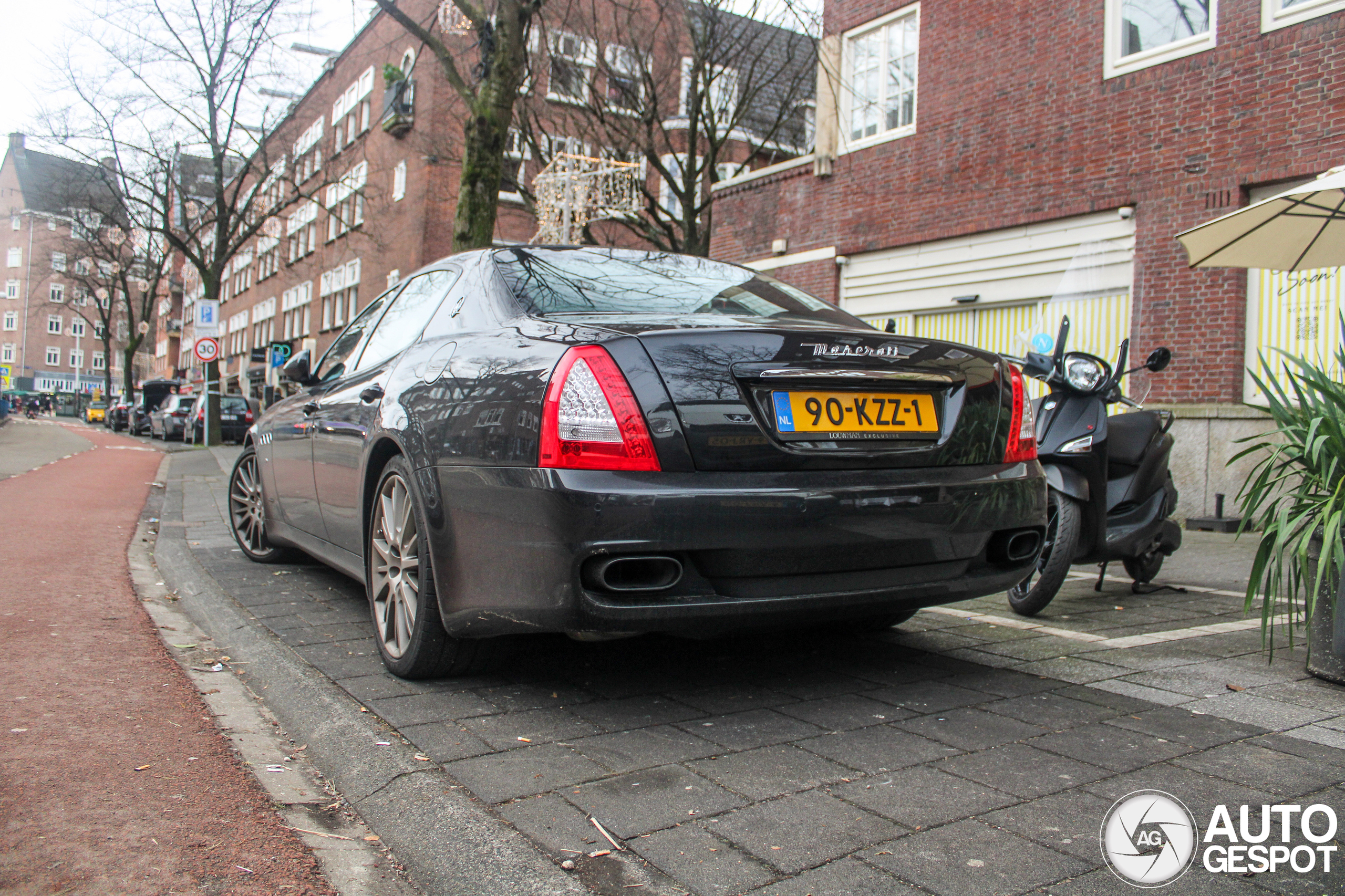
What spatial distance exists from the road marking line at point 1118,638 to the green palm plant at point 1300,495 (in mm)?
499

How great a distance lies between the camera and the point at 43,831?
239 cm

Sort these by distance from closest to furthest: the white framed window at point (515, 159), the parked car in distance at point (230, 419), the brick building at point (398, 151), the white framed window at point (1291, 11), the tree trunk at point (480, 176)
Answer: the white framed window at point (1291, 11)
the tree trunk at point (480, 176)
the brick building at point (398, 151)
the white framed window at point (515, 159)
the parked car in distance at point (230, 419)

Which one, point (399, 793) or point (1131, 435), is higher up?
point (1131, 435)

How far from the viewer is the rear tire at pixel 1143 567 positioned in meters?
5.65

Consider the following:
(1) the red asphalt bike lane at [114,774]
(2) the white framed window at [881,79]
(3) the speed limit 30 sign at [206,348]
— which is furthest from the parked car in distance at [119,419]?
(1) the red asphalt bike lane at [114,774]

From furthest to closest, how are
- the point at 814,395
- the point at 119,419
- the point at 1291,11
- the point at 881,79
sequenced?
the point at 119,419 → the point at 881,79 → the point at 1291,11 → the point at 814,395

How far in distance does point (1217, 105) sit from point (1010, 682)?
9.41m

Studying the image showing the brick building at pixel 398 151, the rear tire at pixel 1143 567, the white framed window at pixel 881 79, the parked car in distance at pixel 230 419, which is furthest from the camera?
the parked car in distance at pixel 230 419

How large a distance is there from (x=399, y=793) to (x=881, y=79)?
1442 cm

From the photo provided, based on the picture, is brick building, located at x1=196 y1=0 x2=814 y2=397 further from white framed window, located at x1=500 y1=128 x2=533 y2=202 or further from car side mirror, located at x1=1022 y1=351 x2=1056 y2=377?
car side mirror, located at x1=1022 y1=351 x2=1056 y2=377

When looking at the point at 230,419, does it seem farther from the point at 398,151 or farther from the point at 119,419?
the point at 119,419

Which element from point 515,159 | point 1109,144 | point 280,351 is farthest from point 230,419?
point 1109,144

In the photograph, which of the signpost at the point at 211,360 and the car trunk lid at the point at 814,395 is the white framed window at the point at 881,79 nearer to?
the car trunk lid at the point at 814,395

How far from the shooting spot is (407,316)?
4359 millimetres
